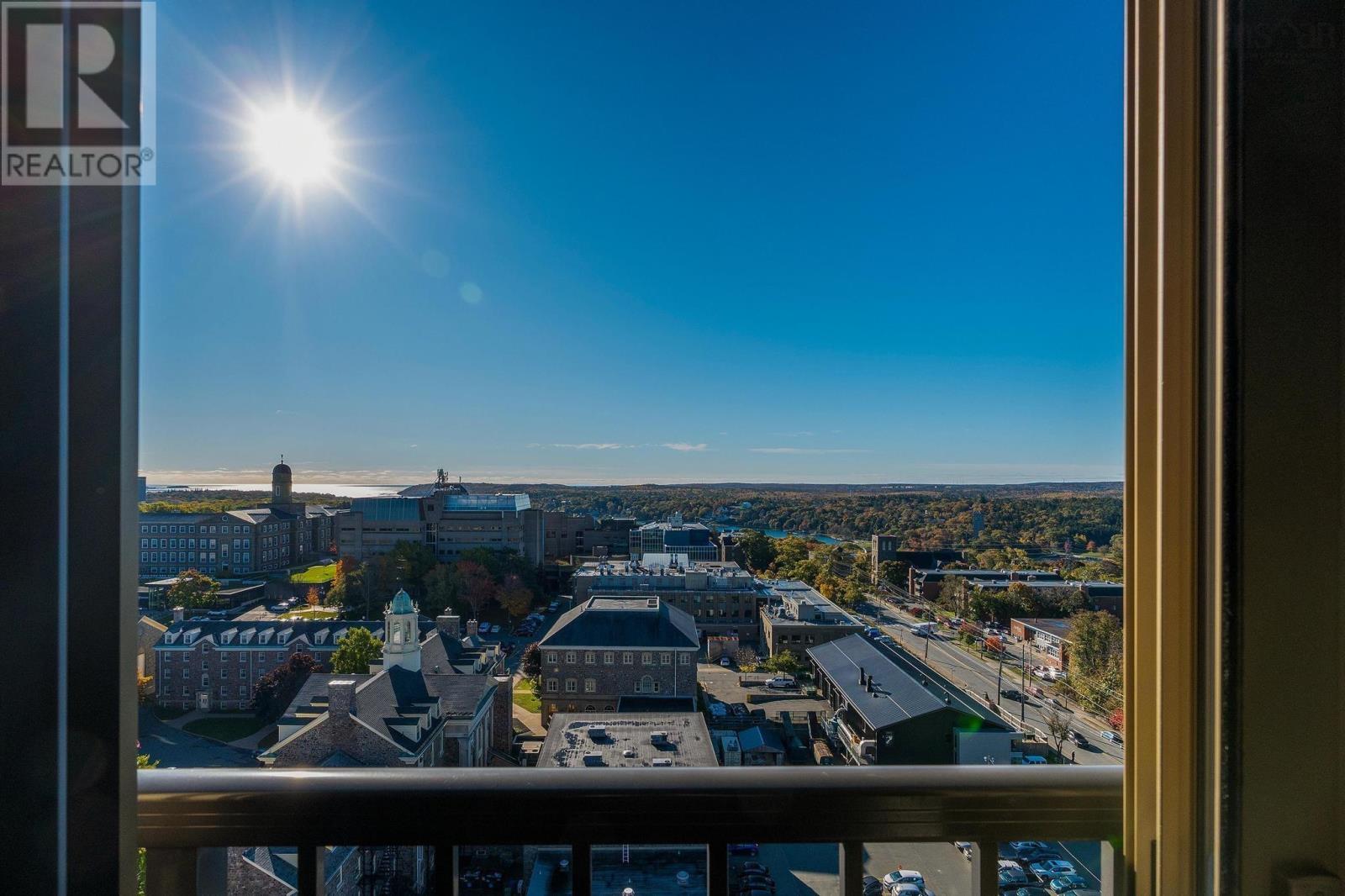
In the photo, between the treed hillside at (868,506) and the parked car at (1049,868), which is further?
the treed hillside at (868,506)

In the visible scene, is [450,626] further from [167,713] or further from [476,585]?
[167,713]

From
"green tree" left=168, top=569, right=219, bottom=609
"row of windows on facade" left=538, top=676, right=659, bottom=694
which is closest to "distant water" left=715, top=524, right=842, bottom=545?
"row of windows on facade" left=538, top=676, right=659, bottom=694

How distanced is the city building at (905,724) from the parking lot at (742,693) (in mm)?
58

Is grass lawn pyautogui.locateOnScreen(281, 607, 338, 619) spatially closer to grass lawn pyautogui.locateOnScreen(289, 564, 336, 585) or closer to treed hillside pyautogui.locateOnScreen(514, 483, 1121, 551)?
grass lawn pyautogui.locateOnScreen(289, 564, 336, 585)

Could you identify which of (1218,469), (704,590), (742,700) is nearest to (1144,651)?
(1218,469)

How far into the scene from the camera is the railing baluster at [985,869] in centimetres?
89

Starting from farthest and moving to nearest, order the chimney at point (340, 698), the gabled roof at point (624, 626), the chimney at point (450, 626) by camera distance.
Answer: the gabled roof at point (624, 626) < the chimney at point (450, 626) < the chimney at point (340, 698)

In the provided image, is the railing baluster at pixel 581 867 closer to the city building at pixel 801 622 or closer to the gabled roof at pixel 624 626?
the gabled roof at pixel 624 626

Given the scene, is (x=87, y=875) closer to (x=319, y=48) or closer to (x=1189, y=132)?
(x=319, y=48)

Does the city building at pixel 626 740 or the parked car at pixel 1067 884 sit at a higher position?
the city building at pixel 626 740

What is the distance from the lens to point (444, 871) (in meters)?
0.86

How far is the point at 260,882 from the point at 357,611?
2.12 feet

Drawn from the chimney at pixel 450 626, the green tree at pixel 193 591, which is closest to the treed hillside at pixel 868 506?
the green tree at pixel 193 591

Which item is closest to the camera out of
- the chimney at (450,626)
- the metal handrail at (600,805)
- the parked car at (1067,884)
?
the metal handrail at (600,805)
